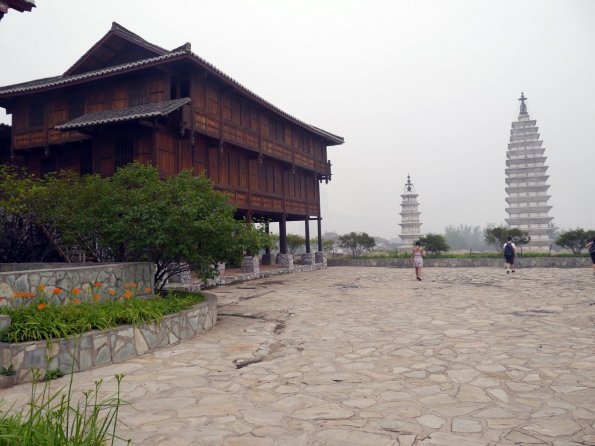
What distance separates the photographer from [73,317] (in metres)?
5.57

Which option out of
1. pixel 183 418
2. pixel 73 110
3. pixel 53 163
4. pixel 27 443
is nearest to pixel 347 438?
pixel 183 418

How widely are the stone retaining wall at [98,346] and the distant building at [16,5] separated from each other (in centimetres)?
645

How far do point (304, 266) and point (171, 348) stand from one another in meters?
17.0

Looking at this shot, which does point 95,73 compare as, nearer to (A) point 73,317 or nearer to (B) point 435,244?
(A) point 73,317

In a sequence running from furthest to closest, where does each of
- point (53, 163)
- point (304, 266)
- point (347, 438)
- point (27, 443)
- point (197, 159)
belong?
point (304, 266) < point (53, 163) < point (197, 159) < point (347, 438) < point (27, 443)

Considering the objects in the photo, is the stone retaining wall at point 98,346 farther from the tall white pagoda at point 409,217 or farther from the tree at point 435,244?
the tall white pagoda at point 409,217

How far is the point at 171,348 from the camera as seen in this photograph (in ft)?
20.4

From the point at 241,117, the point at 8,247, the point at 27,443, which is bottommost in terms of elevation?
the point at 27,443

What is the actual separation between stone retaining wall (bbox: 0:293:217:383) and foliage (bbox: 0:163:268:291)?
1.69 metres

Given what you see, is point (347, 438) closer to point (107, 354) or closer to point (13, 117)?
point (107, 354)

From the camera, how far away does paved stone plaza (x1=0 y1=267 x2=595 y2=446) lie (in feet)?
11.0

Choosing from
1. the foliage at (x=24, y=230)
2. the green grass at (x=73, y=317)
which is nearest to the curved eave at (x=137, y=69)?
the foliage at (x=24, y=230)

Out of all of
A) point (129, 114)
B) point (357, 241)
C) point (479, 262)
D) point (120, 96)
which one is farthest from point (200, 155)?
point (357, 241)

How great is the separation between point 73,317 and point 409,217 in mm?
41100
